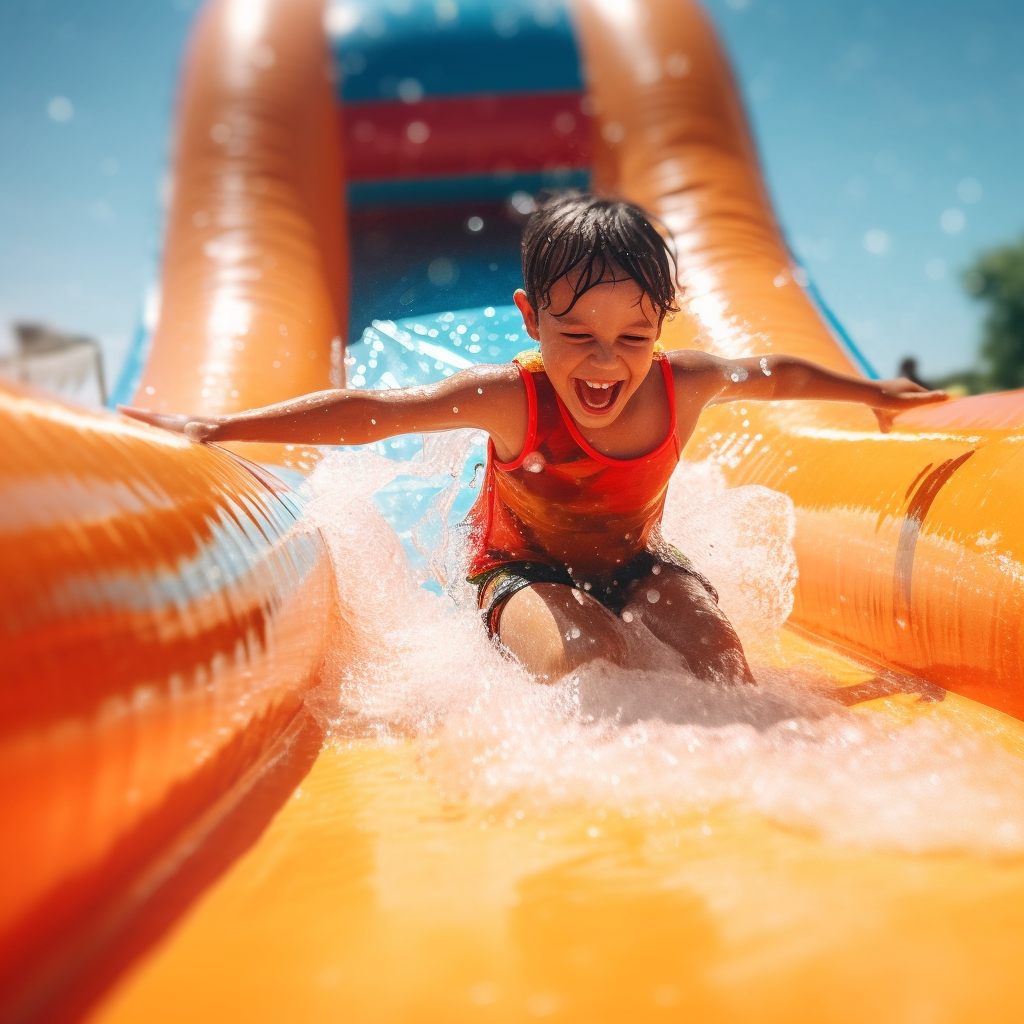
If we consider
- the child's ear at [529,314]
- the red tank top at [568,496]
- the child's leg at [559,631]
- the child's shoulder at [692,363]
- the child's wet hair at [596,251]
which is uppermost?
the child's wet hair at [596,251]

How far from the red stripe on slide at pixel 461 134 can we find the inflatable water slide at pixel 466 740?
2.87 feet

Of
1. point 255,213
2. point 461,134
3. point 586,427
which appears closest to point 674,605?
point 586,427

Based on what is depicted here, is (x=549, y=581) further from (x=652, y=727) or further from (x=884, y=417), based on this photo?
(x=884, y=417)

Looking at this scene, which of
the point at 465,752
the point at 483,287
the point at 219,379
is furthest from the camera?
the point at 483,287

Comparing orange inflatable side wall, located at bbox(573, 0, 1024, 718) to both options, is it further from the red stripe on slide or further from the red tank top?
the red tank top

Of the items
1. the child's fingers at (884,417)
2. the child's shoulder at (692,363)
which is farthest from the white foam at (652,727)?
the child's shoulder at (692,363)

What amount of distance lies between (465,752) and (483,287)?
1.77 meters

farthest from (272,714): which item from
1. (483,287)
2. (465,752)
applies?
(483,287)

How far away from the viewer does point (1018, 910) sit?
2.21ft

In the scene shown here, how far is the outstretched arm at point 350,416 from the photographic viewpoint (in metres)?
1.21

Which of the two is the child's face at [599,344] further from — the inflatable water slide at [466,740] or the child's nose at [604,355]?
the inflatable water slide at [466,740]

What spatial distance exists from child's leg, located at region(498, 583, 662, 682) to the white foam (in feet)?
0.08

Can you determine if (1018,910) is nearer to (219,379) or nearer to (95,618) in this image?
(95,618)

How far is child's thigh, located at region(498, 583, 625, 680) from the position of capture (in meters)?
1.17
